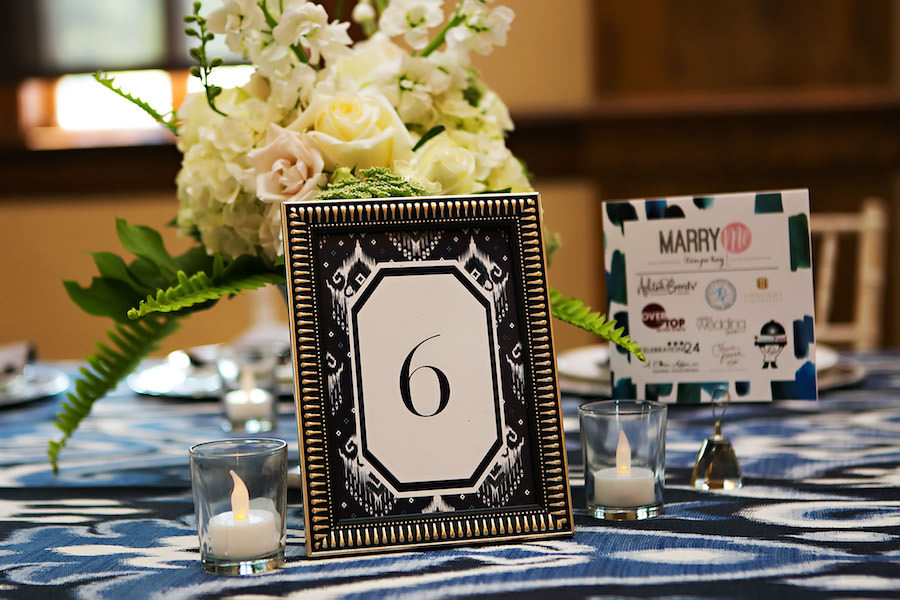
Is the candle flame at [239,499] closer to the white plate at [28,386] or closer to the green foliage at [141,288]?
the green foliage at [141,288]

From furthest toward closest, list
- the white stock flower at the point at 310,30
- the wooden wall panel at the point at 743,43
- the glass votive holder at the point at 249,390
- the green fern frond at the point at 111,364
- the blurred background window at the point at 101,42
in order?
1. the blurred background window at the point at 101,42
2. the wooden wall panel at the point at 743,43
3. the glass votive holder at the point at 249,390
4. the green fern frond at the point at 111,364
5. the white stock flower at the point at 310,30

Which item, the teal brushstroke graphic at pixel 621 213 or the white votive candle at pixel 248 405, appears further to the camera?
the white votive candle at pixel 248 405

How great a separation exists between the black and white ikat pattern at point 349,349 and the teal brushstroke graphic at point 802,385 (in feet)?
0.87

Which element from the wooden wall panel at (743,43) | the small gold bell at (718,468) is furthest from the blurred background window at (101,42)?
the small gold bell at (718,468)

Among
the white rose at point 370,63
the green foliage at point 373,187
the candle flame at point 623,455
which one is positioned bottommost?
the candle flame at point 623,455

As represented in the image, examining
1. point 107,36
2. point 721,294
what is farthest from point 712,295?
point 107,36

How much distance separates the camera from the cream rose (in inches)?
33.8

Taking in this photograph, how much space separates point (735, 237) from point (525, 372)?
26 centimetres

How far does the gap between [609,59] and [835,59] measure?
691 mm

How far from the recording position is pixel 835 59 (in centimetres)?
309

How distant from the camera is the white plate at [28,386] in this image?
1.40 meters

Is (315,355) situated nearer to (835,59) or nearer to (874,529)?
(874,529)

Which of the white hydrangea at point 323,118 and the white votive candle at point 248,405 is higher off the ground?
the white hydrangea at point 323,118

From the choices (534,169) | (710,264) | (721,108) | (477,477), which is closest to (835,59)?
(721,108)
